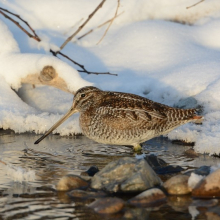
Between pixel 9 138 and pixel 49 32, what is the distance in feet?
9.44

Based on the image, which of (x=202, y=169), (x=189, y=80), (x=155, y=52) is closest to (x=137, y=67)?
(x=155, y=52)

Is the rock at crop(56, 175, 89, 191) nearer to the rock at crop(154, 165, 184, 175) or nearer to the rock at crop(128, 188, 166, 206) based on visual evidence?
the rock at crop(128, 188, 166, 206)

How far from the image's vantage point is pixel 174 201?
5.18 m

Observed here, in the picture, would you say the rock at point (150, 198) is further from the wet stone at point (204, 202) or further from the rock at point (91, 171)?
the rock at point (91, 171)

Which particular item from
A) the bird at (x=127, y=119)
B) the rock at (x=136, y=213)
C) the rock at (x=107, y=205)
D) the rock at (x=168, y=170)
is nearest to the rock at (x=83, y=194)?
the rock at (x=107, y=205)

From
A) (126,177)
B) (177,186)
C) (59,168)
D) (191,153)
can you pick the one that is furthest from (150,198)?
(191,153)

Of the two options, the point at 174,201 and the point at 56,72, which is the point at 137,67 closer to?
the point at 56,72

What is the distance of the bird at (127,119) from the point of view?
693cm

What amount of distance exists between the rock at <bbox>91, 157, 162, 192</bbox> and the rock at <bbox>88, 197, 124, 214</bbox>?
0.40 m

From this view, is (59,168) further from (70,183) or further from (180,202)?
(180,202)

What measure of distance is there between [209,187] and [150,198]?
540 mm

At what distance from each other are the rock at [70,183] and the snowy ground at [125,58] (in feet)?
5.99

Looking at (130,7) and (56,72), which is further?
(130,7)

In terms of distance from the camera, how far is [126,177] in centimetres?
554
